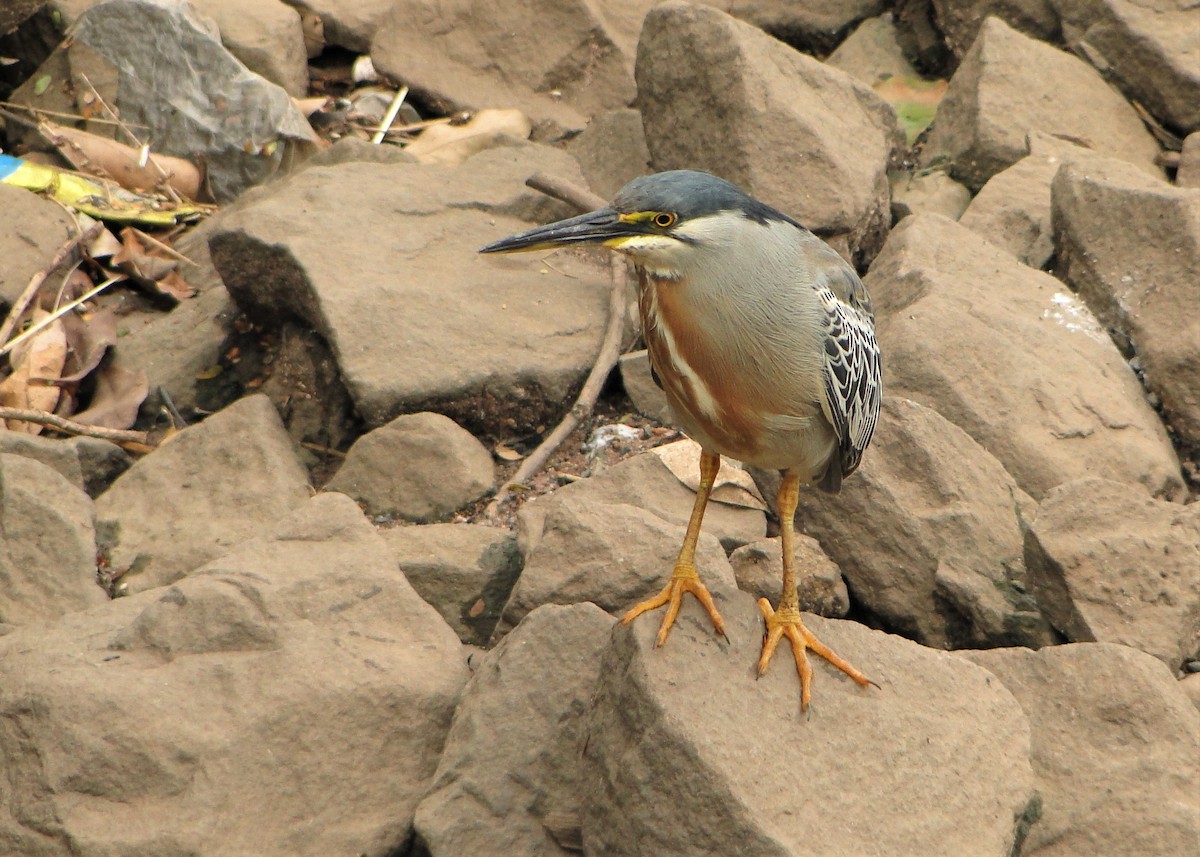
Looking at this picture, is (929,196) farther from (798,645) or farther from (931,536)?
(798,645)

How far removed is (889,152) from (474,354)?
2.64 metres

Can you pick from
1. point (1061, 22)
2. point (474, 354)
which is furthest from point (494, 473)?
point (1061, 22)

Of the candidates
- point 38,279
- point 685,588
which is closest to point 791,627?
point 685,588

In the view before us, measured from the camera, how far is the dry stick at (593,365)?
5543 mm

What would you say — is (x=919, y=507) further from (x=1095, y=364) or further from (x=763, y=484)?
(x=1095, y=364)

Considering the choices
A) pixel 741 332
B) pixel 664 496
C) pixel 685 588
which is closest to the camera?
pixel 741 332

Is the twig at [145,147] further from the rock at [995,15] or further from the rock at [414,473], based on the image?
the rock at [995,15]

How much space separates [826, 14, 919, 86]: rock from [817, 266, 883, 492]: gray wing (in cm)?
407

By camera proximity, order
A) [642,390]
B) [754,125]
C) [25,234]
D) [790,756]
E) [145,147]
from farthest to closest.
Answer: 1. [145,147]
2. [25,234]
3. [754,125]
4. [642,390]
5. [790,756]

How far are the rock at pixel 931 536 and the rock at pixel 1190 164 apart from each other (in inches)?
109

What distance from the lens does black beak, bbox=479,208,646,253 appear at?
144 inches

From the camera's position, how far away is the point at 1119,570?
4.54 m

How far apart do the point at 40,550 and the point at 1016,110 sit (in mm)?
5301

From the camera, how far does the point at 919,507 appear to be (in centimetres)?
494
